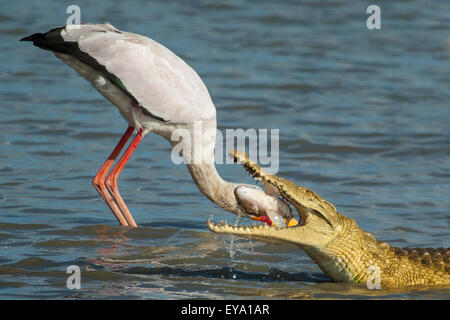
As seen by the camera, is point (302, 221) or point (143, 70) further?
point (143, 70)

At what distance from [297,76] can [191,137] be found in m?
6.62

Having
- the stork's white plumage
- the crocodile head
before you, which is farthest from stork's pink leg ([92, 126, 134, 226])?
the crocodile head

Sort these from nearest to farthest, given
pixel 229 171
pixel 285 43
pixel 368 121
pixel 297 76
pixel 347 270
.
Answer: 1. pixel 347 270
2. pixel 229 171
3. pixel 368 121
4. pixel 297 76
5. pixel 285 43

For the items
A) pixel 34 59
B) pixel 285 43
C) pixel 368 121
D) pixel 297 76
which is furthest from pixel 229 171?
pixel 285 43

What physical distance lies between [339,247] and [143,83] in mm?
2695

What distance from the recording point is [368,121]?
474 inches

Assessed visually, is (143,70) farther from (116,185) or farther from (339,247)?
(339,247)

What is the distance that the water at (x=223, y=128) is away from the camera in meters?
6.73

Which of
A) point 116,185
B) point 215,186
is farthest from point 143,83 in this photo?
point 215,186

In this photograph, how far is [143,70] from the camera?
26.4 ft

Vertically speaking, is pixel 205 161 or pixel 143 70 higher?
pixel 143 70

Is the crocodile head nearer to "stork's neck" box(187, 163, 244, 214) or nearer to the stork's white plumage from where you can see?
"stork's neck" box(187, 163, 244, 214)

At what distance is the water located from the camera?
22.1 feet
